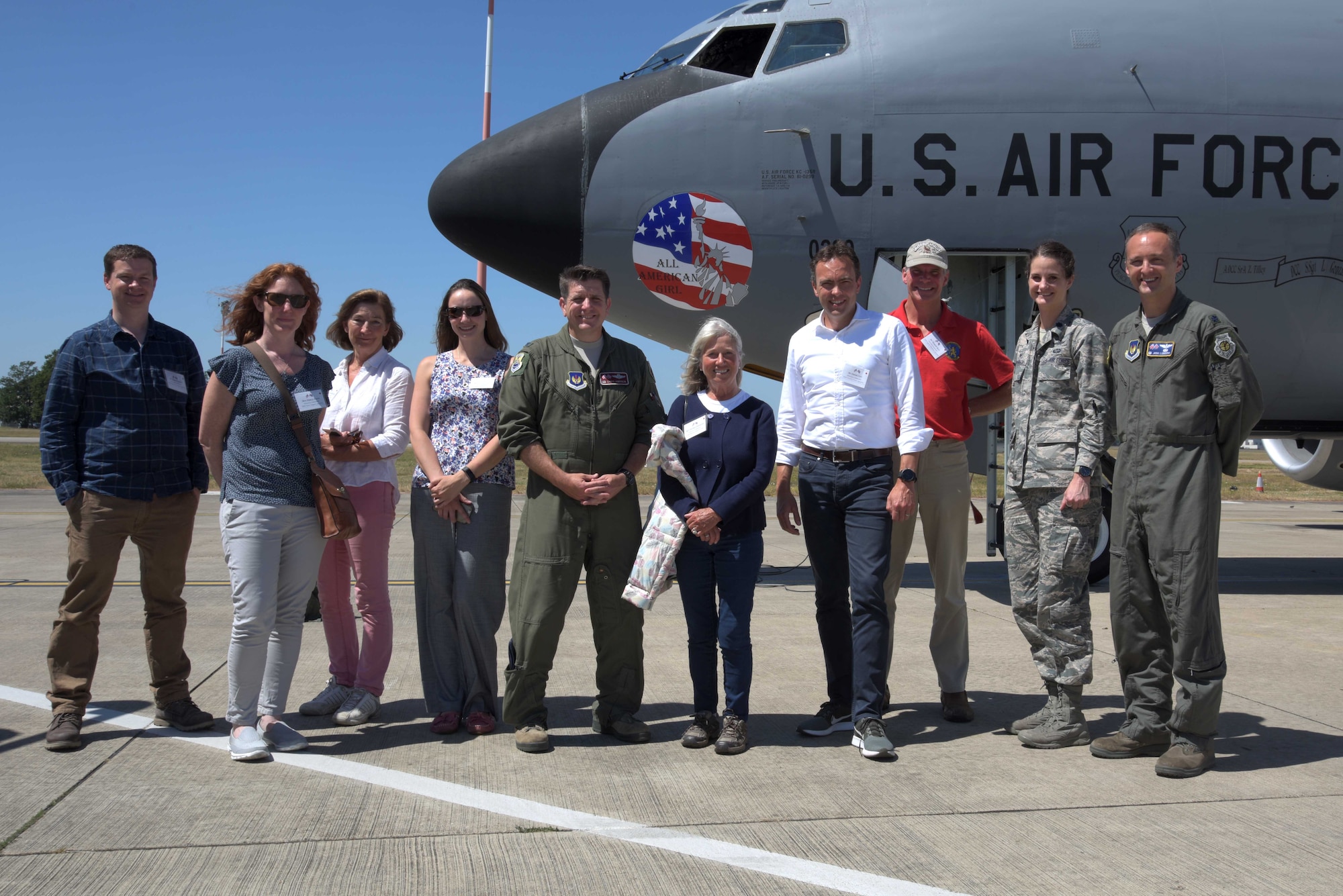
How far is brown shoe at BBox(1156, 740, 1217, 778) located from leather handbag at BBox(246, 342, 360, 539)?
3.53 meters

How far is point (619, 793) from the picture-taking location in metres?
3.79

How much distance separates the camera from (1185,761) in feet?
13.3

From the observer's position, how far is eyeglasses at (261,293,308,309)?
4.35 metres

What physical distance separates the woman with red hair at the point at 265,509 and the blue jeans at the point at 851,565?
2.20m

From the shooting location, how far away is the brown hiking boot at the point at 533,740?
4.27 meters

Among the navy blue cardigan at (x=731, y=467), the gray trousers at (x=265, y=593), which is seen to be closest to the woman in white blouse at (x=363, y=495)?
the gray trousers at (x=265, y=593)

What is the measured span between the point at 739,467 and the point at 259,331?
231cm

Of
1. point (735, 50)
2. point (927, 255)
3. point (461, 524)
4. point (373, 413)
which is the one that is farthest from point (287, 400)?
point (735, 50)

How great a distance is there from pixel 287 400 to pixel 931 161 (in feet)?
17.0

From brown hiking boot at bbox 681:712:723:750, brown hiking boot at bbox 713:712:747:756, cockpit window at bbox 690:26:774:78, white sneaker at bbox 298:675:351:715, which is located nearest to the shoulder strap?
white sneaker at bbox 298:675:351:715

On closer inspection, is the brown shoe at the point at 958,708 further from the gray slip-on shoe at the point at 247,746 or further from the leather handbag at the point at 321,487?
the gray slip-on shoe at the point at 247,746

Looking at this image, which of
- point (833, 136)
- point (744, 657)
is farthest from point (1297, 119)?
point (744, 657)

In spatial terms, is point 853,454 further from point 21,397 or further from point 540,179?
point 21,397

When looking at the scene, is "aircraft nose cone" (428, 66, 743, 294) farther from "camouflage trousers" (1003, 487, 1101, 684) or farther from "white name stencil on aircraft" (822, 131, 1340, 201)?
"camouflage trousers" (1003, 487, 1101, 684)
